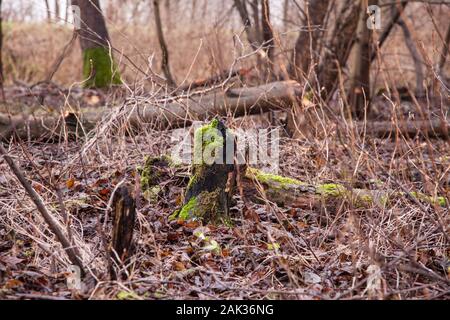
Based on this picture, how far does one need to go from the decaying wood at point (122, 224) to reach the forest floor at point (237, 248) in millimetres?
119

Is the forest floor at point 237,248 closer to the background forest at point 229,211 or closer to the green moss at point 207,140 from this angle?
the background forest at point 229,211

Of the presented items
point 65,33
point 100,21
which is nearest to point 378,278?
point 100,21

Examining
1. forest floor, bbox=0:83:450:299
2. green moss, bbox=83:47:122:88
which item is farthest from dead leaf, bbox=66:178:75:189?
green moss, bbox=83:47:122:88

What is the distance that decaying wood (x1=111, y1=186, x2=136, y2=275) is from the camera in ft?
12.1

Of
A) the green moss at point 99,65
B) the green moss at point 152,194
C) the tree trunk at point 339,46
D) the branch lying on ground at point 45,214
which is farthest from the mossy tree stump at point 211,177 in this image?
the green moss at point 99,65

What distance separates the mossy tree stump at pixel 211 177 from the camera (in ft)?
15.9

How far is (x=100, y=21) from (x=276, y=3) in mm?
4589

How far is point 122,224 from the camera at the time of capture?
373 cm

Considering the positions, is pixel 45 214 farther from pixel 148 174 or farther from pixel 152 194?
pixel 148 174

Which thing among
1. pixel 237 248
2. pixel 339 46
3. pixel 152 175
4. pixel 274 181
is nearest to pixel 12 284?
pixel 237 248

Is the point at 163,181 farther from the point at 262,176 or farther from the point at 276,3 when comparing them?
the point at 276,3

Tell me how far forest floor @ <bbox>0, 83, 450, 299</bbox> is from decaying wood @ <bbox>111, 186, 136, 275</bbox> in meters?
0.12

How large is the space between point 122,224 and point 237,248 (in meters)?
1.11

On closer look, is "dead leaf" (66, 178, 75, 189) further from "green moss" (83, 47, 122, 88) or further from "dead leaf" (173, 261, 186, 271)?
"green moss" (83, 47, 122, 88)
